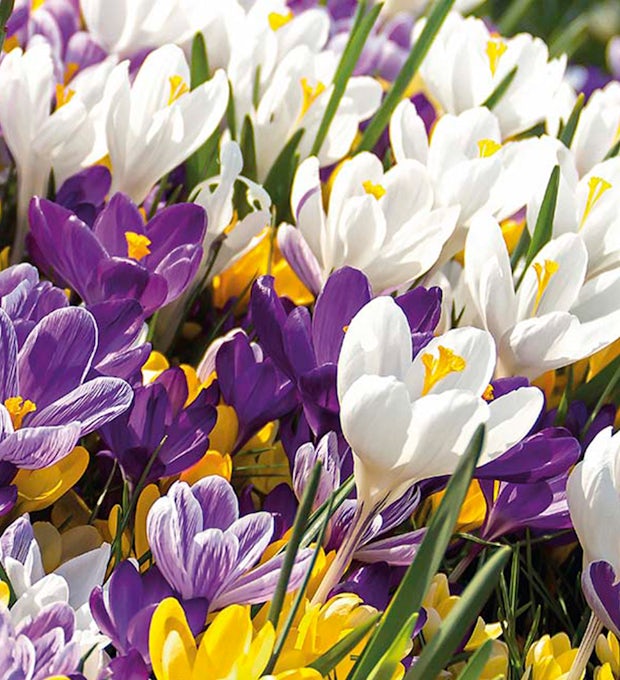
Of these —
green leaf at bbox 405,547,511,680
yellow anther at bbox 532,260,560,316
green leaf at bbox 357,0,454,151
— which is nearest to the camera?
green leaf at bbox 405,547,511,680

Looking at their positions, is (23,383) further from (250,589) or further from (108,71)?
(108,71)

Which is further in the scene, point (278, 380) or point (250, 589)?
point (278, 380)

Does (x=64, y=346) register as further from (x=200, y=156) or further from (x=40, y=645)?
(x=200, y=156)

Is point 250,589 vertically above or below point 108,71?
below

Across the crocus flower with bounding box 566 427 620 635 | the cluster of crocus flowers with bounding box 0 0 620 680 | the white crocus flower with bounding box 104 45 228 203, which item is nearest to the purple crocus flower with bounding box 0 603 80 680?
the cluster of crocus flowers with bounding box 0 0 620 680

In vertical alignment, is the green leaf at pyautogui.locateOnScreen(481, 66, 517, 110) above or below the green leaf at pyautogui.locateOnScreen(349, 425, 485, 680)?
above

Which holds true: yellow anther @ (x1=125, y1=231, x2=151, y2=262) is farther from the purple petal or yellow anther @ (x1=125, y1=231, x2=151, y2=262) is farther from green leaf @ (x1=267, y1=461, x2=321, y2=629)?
green leaf @ (x1=267, y1=461, x2=321, y2=629)

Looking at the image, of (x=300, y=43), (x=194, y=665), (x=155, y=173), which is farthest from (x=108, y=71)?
(x=194, y=665)
